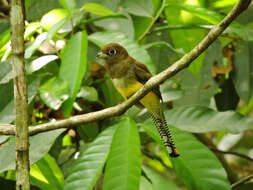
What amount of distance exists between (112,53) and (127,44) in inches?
14.0

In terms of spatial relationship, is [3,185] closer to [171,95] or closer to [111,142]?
[111,142]

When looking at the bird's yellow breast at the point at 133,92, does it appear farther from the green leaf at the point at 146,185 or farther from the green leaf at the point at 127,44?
the green leaf at the point at 146,185

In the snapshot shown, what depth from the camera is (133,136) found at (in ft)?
5.54

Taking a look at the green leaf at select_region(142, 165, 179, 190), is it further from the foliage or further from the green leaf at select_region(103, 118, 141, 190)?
the green leaf at select_region(103, 118, 141, 190)

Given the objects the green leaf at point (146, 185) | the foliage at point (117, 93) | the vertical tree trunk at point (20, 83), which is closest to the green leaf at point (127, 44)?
the foliage at point (117, 93)

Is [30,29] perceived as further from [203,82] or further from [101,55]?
[203,82]

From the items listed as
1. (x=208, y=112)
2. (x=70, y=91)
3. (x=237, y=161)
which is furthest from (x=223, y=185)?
(x=237, y=161)

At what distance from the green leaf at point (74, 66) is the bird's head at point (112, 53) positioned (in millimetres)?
326

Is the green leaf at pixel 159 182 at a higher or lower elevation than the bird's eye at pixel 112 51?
lower

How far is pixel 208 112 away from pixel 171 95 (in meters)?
0.28

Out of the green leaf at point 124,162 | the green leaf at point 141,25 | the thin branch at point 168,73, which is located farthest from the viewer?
the green leaf at point 141,25

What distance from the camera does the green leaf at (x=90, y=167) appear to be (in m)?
1.63

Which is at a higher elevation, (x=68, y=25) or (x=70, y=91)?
(x=68, y=25)

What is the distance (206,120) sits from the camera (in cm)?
193
